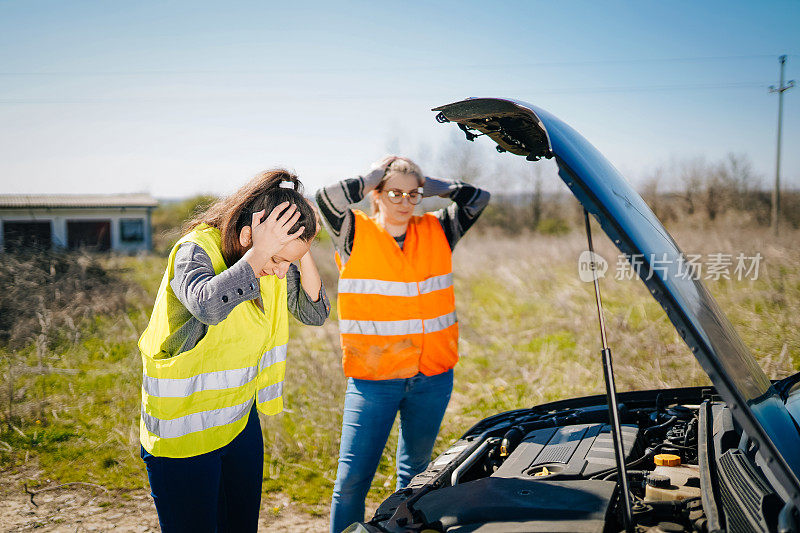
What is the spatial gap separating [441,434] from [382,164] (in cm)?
277

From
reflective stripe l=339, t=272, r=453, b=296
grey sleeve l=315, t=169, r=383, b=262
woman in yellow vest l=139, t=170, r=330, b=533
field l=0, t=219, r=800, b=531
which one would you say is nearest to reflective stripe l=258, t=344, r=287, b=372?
woman in yellow vest l=139, t=170, r=330, b=533

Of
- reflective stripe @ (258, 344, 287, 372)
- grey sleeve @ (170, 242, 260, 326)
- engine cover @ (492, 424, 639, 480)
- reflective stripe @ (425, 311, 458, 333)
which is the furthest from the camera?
reflective stripe @ (425, 311, 458, 333)

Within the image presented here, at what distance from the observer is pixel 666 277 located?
1380 millimetres

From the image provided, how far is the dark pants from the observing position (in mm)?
1879

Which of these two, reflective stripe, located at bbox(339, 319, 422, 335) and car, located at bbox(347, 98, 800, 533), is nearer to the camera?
car, located at bbox(347, 98, 800, 533)

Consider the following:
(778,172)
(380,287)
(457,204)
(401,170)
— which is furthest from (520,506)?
(778,172)

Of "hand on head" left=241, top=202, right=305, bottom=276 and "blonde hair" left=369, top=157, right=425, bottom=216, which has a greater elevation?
"blonde hair" left=369, top=157, right=425, bottom=216

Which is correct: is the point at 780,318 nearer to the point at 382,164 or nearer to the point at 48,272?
the point at 382,164

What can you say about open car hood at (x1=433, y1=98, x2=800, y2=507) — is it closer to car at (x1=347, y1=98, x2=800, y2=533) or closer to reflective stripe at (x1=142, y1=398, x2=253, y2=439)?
car at (x1=347, y1=98, x2=800, y2=533)

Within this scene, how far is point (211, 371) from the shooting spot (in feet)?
6.28

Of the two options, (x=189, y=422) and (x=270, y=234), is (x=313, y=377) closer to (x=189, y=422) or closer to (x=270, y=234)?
(x=189, y=422)

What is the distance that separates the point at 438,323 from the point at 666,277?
1.76 m

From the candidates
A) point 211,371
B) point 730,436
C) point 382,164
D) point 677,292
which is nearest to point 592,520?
point 677,292

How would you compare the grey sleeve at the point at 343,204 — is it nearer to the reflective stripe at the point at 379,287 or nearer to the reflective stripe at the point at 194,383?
the reflective stripe at the point at 379,287
